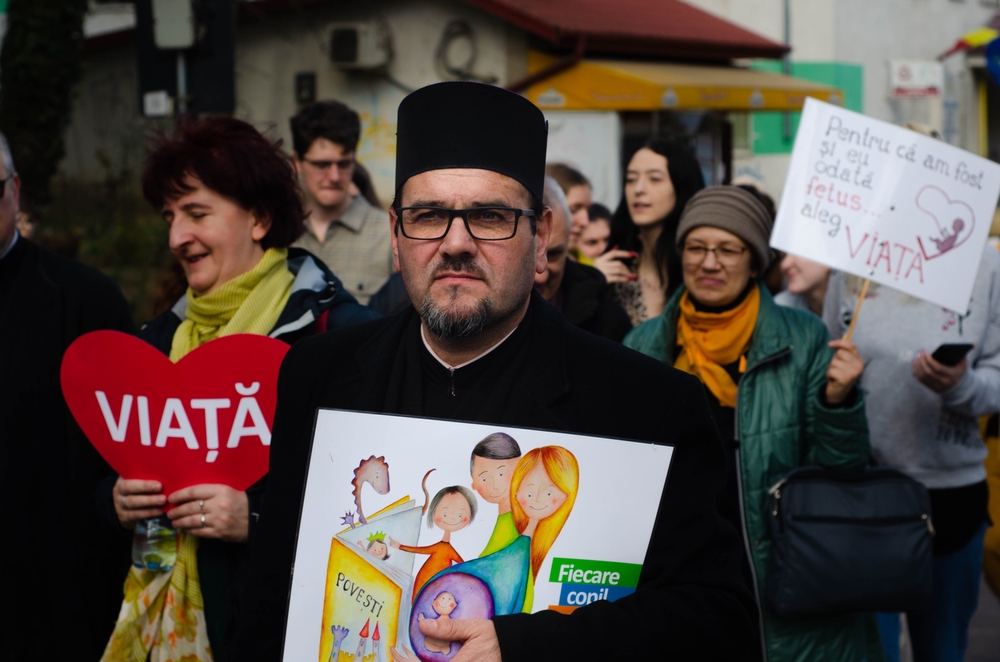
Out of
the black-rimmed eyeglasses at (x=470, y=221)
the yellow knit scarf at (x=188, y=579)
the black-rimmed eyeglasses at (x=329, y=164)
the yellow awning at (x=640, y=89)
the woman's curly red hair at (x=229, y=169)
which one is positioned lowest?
the yellow knit scarf at (x=188, y=579)

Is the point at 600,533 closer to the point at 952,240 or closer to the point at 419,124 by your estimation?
the point at 419,124

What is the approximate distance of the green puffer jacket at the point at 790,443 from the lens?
11.3 ft

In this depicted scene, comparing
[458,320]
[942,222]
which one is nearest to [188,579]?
[458,320]

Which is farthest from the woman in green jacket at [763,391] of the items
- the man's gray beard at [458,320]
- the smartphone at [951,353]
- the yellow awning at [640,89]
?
the yellow awning at [640,89]

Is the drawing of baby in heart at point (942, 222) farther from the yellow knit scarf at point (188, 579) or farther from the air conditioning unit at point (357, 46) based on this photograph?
the air conditioning unit at point (357, 46)

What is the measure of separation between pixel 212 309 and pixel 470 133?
3.92ft

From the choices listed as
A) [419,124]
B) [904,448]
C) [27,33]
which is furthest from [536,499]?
[27,33]

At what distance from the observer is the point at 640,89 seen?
1312 cm

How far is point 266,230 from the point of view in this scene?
321 centimetres

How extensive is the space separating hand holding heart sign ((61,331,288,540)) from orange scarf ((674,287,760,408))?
59.0 inches

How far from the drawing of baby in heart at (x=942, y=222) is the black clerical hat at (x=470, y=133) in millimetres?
2193

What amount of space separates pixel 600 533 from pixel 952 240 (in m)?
2.51

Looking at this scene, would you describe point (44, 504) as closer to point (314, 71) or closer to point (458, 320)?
point (458, 320)

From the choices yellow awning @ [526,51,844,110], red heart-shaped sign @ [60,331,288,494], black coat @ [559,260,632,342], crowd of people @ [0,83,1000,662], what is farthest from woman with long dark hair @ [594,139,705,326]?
yellow awning @ [526,51,844,110]
